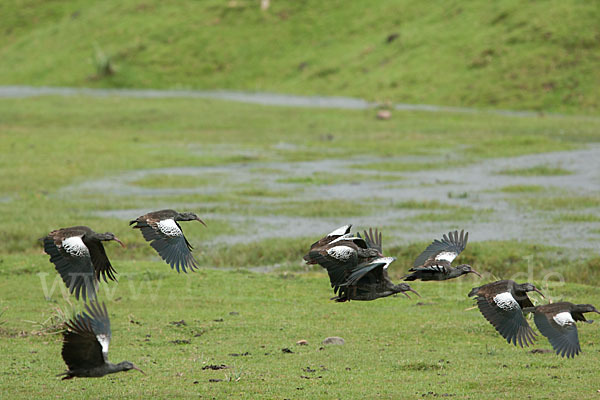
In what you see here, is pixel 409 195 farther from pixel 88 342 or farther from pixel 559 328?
pixel 88 342

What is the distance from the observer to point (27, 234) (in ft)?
79.5

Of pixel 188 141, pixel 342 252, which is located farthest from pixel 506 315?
pixel 188 141

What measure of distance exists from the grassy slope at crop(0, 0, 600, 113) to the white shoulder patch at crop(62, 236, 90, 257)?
180 feet

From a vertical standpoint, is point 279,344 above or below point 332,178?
below

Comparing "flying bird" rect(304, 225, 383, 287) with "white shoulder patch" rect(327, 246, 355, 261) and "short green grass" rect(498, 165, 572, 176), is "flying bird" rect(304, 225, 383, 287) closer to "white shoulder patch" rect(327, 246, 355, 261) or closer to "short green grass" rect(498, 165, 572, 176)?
"white shoulder patch" rect(327, 246, 355, 261)

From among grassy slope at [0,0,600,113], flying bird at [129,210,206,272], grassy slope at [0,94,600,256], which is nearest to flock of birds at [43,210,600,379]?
flying bird at [129,210,206,272]

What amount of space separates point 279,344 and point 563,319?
728 cm

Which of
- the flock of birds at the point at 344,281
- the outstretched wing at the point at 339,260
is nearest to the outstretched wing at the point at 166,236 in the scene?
the flock of birds at the point at 344,281

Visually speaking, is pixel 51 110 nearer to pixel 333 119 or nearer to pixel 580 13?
pixel 333 119

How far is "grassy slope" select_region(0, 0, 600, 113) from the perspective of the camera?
65.2 meters

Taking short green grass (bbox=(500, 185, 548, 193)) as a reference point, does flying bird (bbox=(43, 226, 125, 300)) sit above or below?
above

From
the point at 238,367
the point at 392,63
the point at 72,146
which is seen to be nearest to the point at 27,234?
the point at 238,367

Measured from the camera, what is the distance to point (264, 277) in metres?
20.8

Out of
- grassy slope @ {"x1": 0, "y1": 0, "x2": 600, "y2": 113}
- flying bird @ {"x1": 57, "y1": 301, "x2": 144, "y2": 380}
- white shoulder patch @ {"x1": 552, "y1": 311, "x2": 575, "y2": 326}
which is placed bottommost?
flying bird @ {"x1": 57, "y1": 301, "x2": 144, "y2": 380}
